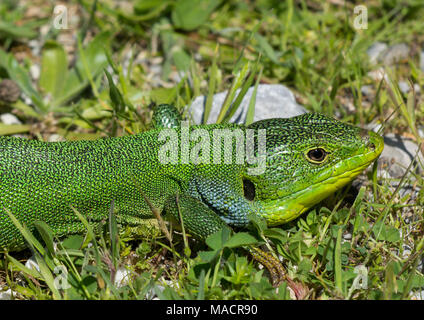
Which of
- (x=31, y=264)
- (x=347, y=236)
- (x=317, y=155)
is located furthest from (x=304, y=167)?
(x=31, y=264)

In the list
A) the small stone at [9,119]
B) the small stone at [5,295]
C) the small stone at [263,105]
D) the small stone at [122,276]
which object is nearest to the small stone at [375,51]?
the small stone at [263,105]

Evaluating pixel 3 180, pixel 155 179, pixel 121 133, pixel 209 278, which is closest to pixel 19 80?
pixel 121 133

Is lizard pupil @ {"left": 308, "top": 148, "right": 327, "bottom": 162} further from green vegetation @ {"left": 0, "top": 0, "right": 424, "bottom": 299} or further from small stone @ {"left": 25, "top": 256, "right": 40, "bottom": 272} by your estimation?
small stone @ {"left": 25, "top": 256, "right": 40, "bottom": 272}

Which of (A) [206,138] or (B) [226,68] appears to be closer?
(A) [206,138]

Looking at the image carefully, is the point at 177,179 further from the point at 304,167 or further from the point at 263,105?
the point at 263,105

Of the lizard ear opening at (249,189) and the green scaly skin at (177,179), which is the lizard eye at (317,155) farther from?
the lizard ear opening at (249,189)

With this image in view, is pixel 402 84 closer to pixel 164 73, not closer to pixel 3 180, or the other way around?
A: pixel 164 73
